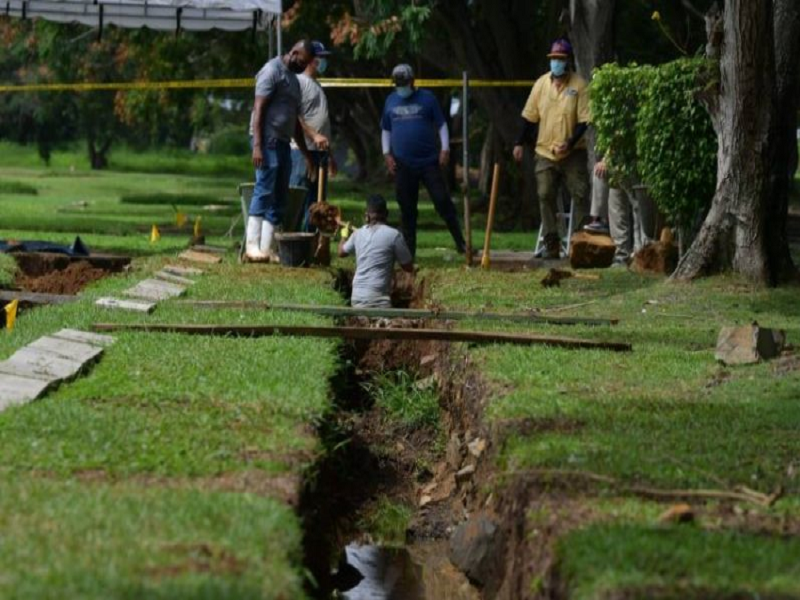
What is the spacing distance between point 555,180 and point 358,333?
8.47m

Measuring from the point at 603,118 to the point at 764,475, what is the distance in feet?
34.9

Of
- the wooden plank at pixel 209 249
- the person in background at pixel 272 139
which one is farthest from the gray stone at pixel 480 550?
the wooden plank at pixel 209 249

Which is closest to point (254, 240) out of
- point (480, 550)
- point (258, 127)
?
point (258, 127)

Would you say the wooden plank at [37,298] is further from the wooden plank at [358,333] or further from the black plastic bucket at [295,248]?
the black plastic bucket at [295,248]

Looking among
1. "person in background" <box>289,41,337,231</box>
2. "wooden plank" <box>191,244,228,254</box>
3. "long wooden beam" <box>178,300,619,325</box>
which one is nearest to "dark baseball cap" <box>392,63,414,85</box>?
"person in background" <box>289,41,337,231</box>

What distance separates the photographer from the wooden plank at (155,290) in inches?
576

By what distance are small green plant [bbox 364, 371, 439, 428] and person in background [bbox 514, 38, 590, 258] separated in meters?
7.18

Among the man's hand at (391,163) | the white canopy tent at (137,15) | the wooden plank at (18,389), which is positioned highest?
the white canopy tent at (137,15)

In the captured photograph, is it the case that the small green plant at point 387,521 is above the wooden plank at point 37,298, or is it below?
below

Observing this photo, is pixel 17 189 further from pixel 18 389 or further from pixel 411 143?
pixel 18 389

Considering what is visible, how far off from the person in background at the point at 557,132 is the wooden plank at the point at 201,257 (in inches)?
138

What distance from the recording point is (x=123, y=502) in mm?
7164

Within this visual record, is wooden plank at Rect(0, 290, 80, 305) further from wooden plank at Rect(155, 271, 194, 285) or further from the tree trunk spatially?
the tree trunk

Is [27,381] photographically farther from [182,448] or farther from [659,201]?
[659,201]
